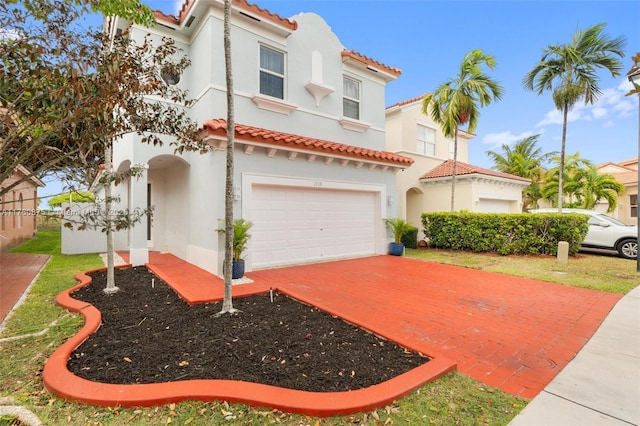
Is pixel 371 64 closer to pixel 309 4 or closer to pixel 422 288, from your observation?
pixel 309 4

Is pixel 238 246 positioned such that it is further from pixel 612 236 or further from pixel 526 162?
pixel 526 162

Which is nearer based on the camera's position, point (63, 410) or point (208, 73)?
point (63, 410)

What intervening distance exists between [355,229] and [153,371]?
8.72 meters

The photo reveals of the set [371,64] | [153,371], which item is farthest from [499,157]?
[153,371]

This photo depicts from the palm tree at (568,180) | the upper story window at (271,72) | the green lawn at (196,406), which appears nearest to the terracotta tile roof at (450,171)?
the palm tree at (568,180)

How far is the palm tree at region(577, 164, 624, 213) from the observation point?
1895cm

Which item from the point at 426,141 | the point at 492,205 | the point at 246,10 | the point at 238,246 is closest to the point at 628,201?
the point at 492,205

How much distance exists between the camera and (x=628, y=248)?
1169cm

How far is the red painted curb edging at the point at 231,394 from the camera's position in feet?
8.32

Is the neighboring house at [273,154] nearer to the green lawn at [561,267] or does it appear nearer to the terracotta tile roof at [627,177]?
the green lawn at [561,267]

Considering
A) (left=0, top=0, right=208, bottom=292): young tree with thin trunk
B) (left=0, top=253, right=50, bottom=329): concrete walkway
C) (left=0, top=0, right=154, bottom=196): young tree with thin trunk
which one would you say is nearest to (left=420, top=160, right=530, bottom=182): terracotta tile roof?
(left=0, top=0, right=208, bottom=292): young tree with thin trunk

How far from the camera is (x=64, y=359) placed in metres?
3.19

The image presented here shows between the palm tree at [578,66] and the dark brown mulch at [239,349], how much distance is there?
14.0 metres

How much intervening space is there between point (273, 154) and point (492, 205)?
13894 millimetres
